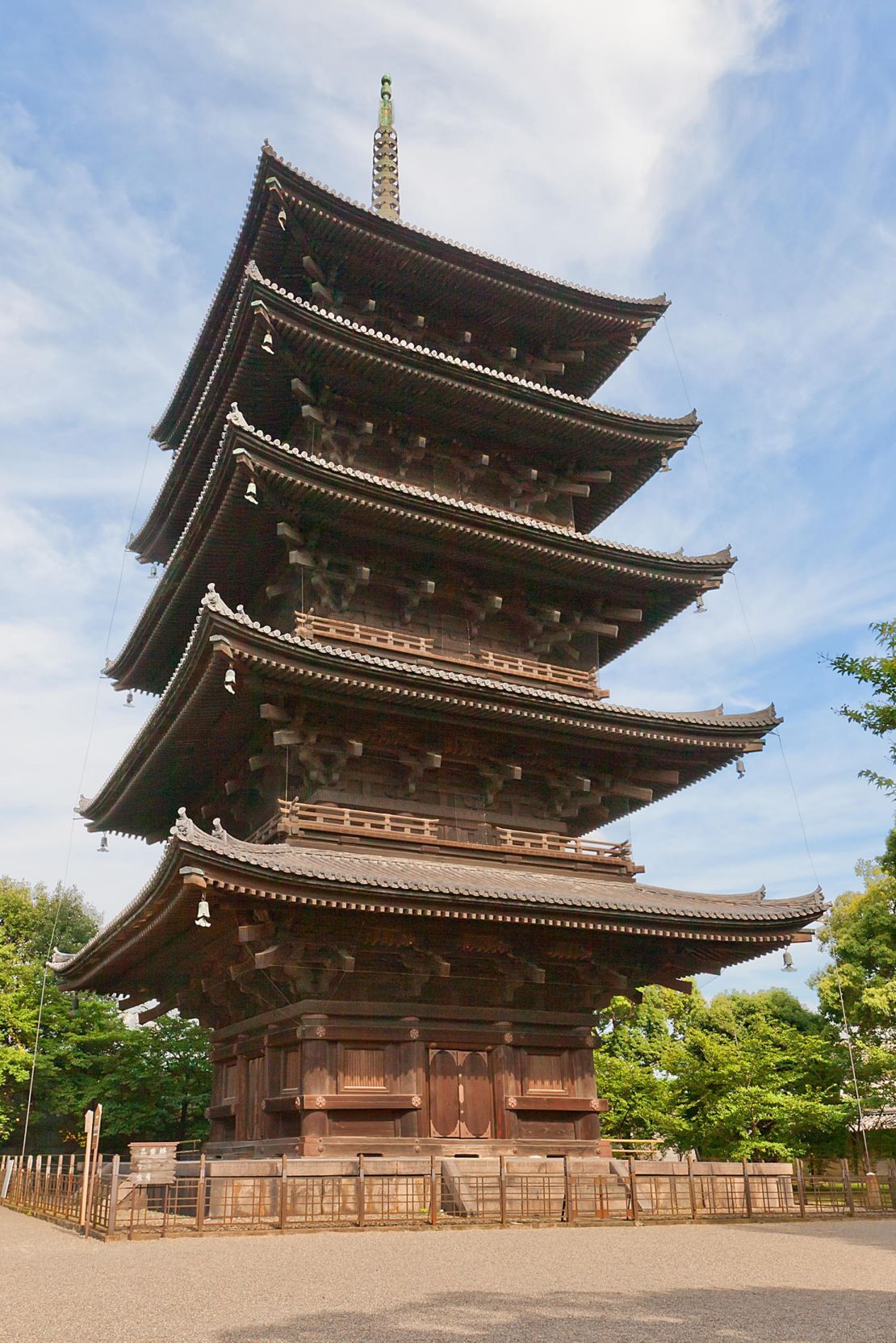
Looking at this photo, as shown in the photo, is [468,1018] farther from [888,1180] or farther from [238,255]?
[238,255]

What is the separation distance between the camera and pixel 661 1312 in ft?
29.8

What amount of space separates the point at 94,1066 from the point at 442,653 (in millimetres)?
29381

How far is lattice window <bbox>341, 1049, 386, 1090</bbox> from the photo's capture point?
1831 cm

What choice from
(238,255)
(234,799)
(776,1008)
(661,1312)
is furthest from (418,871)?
(776,1008)

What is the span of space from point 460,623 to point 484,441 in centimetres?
494

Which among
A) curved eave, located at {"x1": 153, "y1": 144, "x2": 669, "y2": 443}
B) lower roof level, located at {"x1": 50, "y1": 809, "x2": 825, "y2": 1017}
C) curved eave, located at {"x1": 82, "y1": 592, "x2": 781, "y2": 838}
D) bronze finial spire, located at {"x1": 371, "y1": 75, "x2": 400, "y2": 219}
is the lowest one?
lower roof level, located at {"x1": 50, "y1": 809, "x2": 825, "y2": 1017}

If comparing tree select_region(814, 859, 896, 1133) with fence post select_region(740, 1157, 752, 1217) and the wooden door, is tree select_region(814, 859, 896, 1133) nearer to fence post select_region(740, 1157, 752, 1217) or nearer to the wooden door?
fence post select_region(740, 1157, 752, 1217)

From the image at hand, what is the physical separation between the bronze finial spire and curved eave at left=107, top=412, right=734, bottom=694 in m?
12.0

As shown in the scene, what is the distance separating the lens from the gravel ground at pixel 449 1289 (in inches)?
322

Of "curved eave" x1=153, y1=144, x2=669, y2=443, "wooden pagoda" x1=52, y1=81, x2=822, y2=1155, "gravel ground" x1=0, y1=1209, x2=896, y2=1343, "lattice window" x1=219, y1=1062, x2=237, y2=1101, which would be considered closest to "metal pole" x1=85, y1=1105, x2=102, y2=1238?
"gravel ground" x1=0, y1=1209, x2=896, y2=1343

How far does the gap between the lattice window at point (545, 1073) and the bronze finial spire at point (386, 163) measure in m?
22.5

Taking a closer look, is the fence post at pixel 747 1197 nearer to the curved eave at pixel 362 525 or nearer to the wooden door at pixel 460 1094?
the wooden door at pixel 460 1094

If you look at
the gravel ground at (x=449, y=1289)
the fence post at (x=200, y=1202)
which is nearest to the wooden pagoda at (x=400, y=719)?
the fence post at (x=200, y=1202)

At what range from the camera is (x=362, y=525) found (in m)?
22.3
